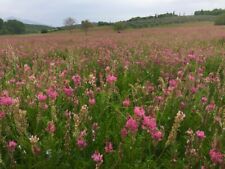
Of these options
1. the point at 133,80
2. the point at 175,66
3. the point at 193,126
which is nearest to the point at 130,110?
the point at 193,126

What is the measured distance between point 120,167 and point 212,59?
15.8 ft

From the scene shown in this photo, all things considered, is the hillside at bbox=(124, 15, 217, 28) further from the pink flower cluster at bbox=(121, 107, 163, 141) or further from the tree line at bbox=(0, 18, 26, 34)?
the pink flower cluster at bbox=(121, 107, 163, 141)

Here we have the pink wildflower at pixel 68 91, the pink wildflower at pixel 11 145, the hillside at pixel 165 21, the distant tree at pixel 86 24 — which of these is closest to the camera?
the pink wildflower at pixel 11 145

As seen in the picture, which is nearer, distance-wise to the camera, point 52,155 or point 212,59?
point 52,155

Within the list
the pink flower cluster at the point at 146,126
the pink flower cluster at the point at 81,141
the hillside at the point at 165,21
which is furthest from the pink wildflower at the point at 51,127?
the hillside at the point at 165,21

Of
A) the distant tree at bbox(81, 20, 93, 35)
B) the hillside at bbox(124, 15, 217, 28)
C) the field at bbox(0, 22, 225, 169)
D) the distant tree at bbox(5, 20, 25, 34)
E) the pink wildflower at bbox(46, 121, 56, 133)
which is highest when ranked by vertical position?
the pink wildflower at bbox(46, 121, 56, 133)

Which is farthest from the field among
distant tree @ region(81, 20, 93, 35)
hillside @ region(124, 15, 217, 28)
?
hillside @ region(124, 15, 217, 28)

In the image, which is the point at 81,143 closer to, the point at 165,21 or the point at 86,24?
the point at 86,24

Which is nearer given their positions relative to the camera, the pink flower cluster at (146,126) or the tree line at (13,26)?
the pink flower cluster at (146,126)

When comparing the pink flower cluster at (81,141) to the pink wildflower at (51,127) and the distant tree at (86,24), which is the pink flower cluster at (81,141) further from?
the distant tree at (86,24)

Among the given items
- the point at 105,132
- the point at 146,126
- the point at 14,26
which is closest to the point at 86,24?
the point at 14,26

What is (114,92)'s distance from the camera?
13.1ft

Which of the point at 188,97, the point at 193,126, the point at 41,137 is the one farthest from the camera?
the point at 188,97

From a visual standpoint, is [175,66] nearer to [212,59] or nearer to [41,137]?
[212,59]
